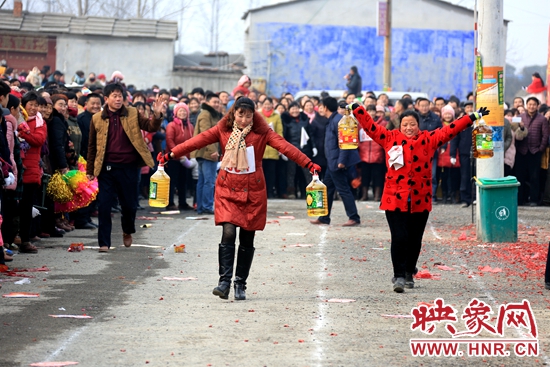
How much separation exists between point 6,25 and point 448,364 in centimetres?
3327

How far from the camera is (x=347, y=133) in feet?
46.2

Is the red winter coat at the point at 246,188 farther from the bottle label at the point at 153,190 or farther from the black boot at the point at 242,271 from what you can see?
the bottle label at the point at 153,190

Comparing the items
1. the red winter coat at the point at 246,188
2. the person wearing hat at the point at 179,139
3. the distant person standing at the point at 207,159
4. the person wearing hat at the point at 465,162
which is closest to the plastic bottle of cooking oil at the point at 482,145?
the red winter coat at the point at 246,188

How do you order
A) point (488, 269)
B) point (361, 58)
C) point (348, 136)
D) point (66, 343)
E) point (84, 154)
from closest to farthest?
point (66, 343) < point (488, 269) < point (348, 136) < point (84, 154) < point (361, 58)

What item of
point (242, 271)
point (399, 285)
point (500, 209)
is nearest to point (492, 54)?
point (500, 209)

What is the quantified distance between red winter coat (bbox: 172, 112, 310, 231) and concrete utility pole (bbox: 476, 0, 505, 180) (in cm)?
557

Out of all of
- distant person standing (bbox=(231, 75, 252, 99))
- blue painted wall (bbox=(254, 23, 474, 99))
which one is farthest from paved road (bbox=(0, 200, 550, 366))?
blue painted wall (bbox=(254, 23, 474, 99))

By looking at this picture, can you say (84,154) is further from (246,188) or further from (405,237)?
(405,237)

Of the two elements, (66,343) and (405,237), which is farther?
(405,237)

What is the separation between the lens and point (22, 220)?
12594 millimetres

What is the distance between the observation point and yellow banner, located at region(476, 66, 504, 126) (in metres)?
14.1

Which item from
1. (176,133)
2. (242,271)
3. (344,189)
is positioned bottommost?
(242,271)

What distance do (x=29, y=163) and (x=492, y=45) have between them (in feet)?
22.0

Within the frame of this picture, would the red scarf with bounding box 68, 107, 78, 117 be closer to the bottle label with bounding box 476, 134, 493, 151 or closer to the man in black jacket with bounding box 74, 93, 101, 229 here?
the man in black jacket with bounding box 74, 93, 101, 229
